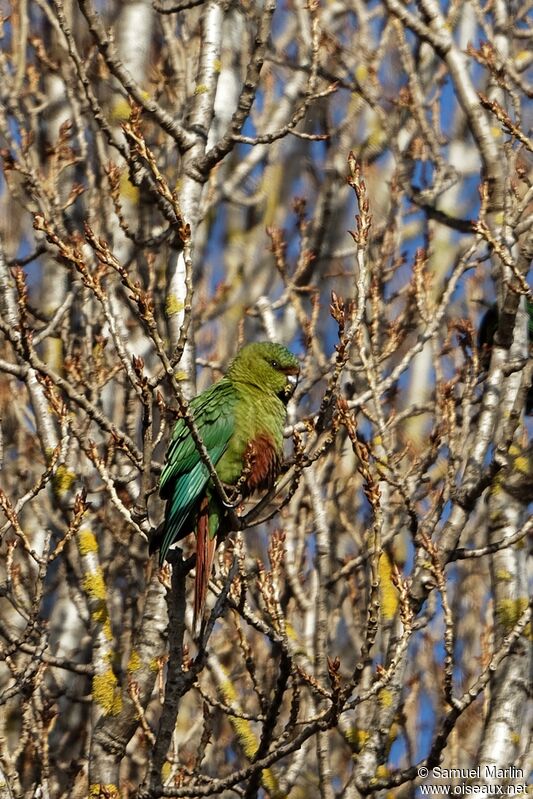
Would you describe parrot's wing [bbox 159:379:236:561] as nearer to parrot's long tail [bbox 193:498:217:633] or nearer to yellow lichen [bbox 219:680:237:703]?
parrot's long tail [bbox 193:498:217:633]

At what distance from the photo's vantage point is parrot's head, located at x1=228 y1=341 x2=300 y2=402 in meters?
4.79

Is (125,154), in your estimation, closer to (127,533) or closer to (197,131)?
(197,131)

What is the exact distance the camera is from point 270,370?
15.9 ft

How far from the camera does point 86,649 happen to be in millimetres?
6051

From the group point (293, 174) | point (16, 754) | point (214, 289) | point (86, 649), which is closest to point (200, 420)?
point (16, 754)

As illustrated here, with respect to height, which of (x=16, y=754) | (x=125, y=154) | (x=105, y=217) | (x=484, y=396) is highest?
(x=105, y=217)

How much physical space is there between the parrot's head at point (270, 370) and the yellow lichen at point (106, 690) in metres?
1.41

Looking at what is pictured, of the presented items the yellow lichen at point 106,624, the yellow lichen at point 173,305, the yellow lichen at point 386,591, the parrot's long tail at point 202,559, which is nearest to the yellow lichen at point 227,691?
the yellow lichen at point 106,624

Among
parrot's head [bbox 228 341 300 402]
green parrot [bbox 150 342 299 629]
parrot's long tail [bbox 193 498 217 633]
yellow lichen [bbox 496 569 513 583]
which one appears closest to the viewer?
parrot's long tail [bbox 193 498 217 633]

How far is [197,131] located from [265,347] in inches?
40.7

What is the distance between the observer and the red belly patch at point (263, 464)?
14.3 feet

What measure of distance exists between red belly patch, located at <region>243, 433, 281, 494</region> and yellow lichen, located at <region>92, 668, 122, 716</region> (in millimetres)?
942

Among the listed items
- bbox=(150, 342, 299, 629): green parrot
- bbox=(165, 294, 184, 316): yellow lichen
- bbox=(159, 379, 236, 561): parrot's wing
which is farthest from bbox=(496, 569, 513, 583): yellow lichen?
bbox=(165, 294, 184, 316): yellow lichen

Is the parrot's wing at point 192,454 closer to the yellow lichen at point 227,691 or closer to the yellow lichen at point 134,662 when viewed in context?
the yellow lichen at point 134,662
